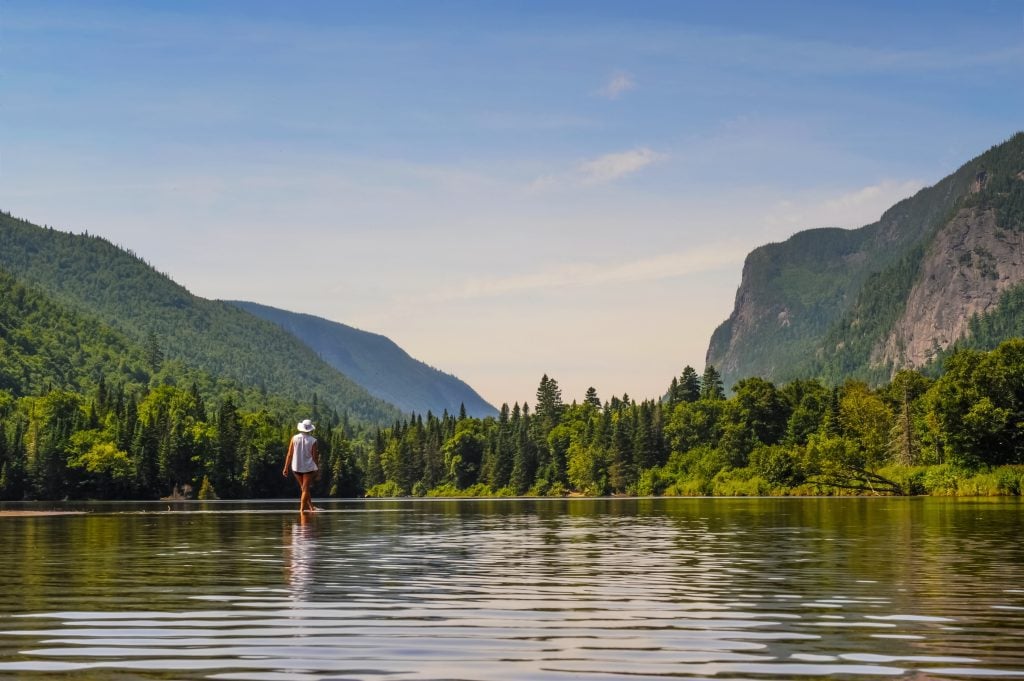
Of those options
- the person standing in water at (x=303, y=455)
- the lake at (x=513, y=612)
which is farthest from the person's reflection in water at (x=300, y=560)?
the person standing in water at (x=303, y=455)

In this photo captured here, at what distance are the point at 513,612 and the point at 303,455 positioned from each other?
32.8 meters

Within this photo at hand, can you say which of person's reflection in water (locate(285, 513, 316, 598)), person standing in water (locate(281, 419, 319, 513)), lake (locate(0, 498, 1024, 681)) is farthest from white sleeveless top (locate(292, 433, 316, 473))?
lake (locate(0, 498, 1024, 681))

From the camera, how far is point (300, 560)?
1320 inches

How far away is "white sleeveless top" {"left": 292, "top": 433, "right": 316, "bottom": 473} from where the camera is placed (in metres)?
52.3

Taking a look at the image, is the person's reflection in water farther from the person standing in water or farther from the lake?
the person standing in water

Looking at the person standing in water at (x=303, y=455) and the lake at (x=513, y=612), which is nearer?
the lake at (x=513, y=612)

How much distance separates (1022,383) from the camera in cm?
14925

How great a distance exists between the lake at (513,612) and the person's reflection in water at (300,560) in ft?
0.39

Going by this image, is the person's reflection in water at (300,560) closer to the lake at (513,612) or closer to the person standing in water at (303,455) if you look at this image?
the lake at (513,612)

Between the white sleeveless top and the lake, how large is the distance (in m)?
11.9

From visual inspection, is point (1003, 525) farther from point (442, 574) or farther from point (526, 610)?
point (526, 610)

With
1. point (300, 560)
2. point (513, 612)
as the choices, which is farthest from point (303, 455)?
point (513, 612)

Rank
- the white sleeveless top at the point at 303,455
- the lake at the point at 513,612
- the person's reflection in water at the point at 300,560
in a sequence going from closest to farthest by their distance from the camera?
the lake at the point at 513,612 < the person's reflection in water at the point at 300,560 < the white sleeveless top at the point at 303,455

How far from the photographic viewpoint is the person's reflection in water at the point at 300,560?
25.5m
